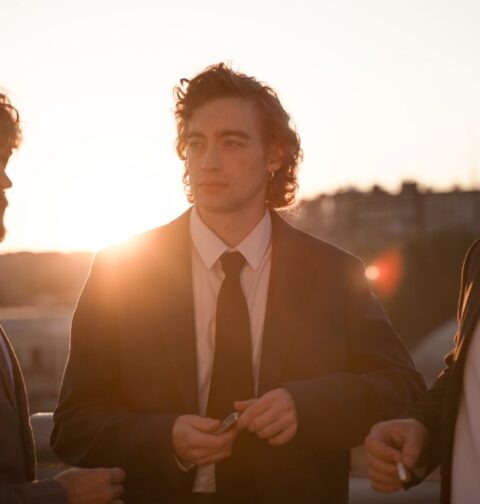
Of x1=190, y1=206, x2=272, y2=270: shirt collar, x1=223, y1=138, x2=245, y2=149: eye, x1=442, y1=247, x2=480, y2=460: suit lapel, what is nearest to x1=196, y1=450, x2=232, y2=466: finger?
x1=442, y1=247, x2=480, y2=460: suit lapel

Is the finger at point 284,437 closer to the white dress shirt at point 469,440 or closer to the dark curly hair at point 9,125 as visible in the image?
the white dress shirt at point 469,440

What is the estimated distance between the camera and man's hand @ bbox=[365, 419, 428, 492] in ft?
9.16

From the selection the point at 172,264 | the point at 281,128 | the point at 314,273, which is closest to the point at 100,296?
the point at 172,264

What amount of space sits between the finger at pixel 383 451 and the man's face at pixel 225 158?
4.09 feet

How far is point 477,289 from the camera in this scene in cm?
286

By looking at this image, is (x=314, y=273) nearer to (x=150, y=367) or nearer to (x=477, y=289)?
(x=150, y=367)

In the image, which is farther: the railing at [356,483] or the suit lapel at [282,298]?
the railing at [356,483]

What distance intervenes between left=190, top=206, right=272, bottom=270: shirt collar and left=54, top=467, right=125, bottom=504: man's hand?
3.61 ft

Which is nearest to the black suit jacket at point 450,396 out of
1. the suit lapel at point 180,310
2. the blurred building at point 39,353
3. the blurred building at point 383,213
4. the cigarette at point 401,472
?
the cigarette at point 401,472

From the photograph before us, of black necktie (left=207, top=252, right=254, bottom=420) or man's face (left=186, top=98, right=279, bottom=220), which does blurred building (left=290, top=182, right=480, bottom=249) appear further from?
black necktie (left=207, top=252, right=254, bottom=420)

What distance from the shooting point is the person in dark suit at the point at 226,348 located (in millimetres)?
3414

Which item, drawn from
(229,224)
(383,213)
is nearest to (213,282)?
(229,224)

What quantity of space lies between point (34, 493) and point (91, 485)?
0.61ft

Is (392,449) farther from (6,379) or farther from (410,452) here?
(6,379)
